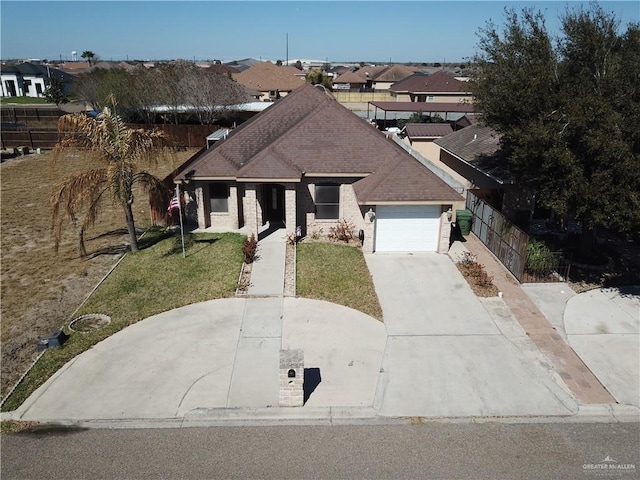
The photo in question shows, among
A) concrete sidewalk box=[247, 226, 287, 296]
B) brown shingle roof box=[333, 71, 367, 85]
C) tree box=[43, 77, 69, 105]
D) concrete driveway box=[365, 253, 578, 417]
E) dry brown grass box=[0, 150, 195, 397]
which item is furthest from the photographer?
brown shingle roof box=[333, 71, 367, 85]

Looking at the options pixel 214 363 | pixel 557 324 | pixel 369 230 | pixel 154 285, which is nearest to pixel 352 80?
pixel 369 230

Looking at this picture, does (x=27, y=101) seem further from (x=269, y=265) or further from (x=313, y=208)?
(x=269, y=265)

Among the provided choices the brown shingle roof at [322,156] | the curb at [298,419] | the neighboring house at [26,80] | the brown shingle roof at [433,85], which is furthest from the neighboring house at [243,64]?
the curb at [298,419]

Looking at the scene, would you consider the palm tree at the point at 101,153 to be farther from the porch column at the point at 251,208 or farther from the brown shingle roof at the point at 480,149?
the brown shingle roof at the point at 480,149

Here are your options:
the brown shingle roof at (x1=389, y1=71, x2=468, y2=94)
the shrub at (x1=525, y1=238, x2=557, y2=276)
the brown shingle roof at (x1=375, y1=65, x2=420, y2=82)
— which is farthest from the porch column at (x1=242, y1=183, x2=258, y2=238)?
the brown shingle roof at (x1=375, y1=65, x2=420, y2=82)

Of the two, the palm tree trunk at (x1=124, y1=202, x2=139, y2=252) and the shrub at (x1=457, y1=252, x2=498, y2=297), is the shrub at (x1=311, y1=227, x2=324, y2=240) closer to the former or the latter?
the shrub at (x1=457, y1=252, x2=498, y2=297)
